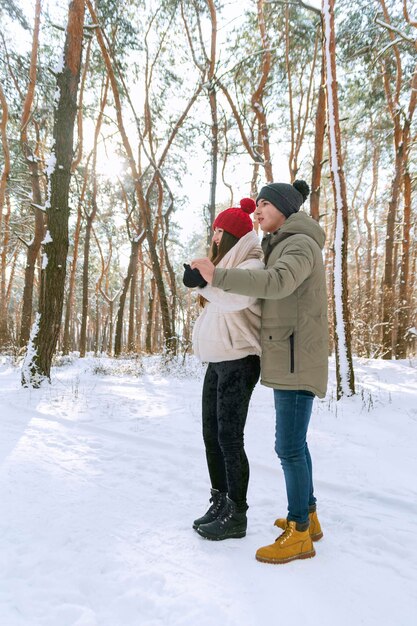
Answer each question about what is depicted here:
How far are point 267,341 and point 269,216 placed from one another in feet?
2.22

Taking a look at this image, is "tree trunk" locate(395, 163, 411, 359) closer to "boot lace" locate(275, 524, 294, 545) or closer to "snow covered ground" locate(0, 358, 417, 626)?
"snow covered ground" locate(0, 358, 417, 626)

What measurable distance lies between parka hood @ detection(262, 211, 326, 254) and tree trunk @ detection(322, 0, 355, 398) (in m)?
4.63

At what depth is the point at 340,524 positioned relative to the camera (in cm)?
251

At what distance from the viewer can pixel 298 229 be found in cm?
203

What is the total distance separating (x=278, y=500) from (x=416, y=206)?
18425 mm

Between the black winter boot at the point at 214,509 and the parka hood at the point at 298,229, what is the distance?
4.81 ft

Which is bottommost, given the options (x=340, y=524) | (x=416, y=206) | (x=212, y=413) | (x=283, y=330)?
(x=340, y=524)

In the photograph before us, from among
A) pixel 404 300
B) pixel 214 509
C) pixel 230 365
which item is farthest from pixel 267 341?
pixel 404 300

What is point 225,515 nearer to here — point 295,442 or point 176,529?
point 176,529

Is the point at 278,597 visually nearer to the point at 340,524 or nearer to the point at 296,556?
the point at 296,556

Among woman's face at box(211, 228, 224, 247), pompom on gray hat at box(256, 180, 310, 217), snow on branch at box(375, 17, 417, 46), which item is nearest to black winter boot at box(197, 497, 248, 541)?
woman's face at box(211, 228, 224, 247)

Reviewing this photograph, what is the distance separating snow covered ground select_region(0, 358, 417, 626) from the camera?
1646 mm

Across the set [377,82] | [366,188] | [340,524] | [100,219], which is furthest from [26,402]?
[366,188]

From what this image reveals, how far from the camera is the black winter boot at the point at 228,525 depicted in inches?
86.8
